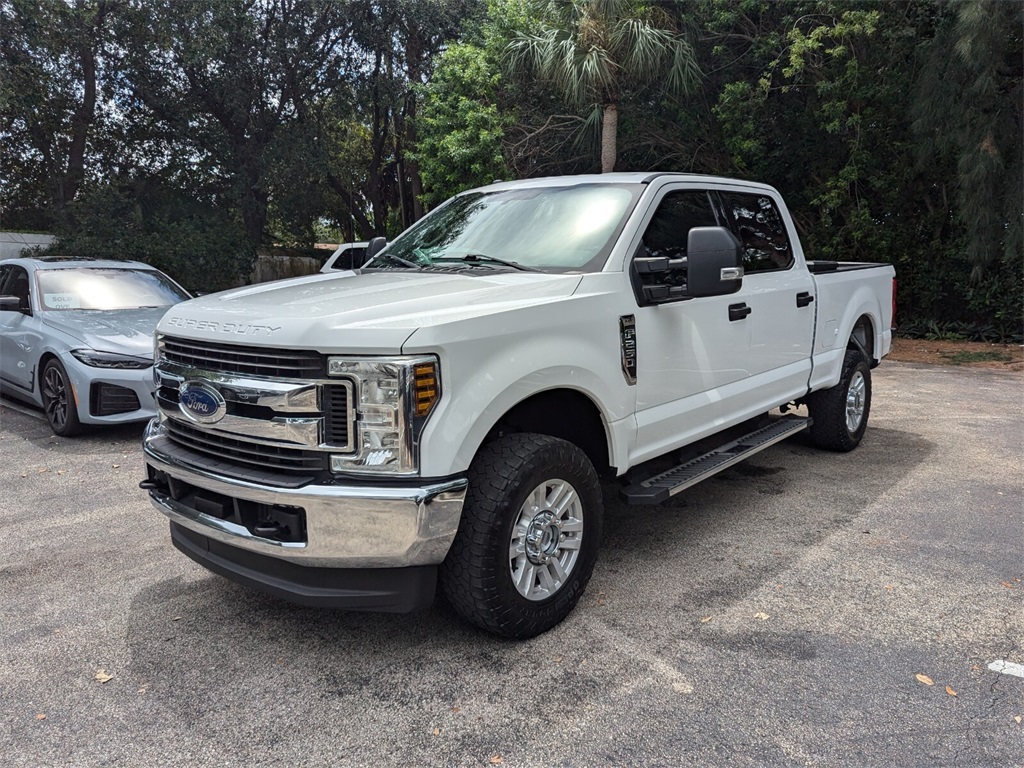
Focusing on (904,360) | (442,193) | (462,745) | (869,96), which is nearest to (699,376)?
(462,745)

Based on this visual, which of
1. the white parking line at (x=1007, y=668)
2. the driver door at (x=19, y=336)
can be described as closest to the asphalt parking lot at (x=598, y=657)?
the white parking line at (x=1007, y=668)

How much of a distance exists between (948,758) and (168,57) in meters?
19.9

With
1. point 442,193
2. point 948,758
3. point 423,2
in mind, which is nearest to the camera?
point 948,758

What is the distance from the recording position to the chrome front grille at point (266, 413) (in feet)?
9.42

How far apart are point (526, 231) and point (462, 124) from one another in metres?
13.2

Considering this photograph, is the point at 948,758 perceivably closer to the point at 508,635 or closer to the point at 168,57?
the point at 508,635

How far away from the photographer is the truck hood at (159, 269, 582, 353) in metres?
2.84

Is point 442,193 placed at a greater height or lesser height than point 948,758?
greater

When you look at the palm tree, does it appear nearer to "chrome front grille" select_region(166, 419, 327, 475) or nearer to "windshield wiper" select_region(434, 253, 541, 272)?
"windshield wiper" select_region(434, 253, 541, 272)

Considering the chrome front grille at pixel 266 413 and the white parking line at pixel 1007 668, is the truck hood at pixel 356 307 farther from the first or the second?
the white parking line at pixel 1007 668

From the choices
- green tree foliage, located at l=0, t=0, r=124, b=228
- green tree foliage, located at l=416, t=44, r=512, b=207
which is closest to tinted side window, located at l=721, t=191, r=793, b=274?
green tree foliage, located at l=416, t=44, r=512, b=207

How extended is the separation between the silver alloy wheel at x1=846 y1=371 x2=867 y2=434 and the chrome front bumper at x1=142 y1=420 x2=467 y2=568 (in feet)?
14.5

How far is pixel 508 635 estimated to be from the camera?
3199 mm

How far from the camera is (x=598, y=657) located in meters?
3.17
